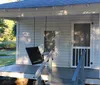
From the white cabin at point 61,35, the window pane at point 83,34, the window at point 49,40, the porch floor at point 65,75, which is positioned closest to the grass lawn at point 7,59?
the white cabin at point 61,35

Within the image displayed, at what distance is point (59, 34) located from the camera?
11.1 meters

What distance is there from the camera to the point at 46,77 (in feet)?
28.9

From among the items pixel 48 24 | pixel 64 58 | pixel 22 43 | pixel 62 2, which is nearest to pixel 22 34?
pixel 22 43

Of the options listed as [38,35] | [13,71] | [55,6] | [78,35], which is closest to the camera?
[55,6]

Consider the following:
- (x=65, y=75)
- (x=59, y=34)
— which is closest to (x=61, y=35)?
(x=59, y=34)

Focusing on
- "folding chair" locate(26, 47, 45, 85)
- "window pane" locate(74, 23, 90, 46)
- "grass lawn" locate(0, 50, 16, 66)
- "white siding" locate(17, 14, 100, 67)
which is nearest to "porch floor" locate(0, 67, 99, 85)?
"folding chair" locate(26, 47, 45, 85)

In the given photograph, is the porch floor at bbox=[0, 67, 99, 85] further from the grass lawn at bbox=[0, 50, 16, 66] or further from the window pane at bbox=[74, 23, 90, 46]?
the grass lawn at bbox=[0, 50, 16, 66]

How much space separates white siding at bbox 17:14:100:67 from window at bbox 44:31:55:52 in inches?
6.3

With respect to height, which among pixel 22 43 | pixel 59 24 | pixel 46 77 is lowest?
pixel 46 77

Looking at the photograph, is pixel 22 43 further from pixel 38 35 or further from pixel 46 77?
pixel 46 77

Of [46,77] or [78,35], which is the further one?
[78,35]

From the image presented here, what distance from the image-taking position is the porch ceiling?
834 centimetres

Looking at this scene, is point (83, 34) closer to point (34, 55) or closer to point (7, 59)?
point (34, 55)

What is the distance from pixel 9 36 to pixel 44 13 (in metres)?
33.9
